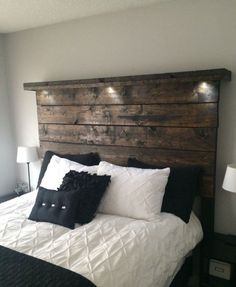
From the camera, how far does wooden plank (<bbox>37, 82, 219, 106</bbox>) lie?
6.91 feet

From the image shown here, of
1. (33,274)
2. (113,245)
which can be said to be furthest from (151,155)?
(33,274)

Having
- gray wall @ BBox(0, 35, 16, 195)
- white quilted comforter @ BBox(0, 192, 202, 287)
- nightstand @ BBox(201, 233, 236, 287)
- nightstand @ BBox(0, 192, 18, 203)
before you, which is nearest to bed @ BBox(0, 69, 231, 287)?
white quilted comforter @ BBox(0, 192, 202, 287)

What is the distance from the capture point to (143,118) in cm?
238

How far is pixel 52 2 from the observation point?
223cm

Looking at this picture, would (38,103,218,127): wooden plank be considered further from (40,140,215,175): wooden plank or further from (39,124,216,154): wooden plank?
(40,140,215,175): wooden plank

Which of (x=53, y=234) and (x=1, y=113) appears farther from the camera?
(x=1, y=113)

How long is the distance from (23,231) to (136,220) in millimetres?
804

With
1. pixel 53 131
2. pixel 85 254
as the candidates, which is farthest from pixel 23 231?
pixel 53 131

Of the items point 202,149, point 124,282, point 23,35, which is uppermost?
point 23,35

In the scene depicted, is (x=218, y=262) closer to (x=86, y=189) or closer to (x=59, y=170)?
(x=86, y=189)

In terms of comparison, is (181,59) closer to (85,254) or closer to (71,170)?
(71,170)

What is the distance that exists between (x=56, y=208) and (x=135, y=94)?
3.83ft

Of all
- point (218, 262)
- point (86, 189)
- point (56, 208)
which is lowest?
point (218, 262)

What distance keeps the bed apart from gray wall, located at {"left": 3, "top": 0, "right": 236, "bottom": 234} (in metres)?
0.15
